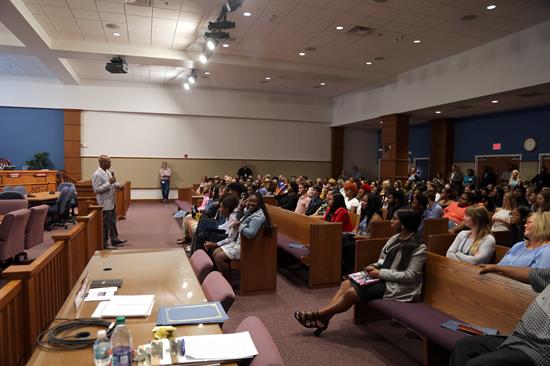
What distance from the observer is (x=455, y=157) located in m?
14.7

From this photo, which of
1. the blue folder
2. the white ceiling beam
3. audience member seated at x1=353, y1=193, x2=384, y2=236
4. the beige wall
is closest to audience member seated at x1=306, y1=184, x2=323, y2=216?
audience member seated at x1=353, y1=193, x2=384, y2=236

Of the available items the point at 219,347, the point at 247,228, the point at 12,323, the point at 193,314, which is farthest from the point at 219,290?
the point at 247,228

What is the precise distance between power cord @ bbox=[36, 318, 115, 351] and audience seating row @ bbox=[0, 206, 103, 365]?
0.87 ft

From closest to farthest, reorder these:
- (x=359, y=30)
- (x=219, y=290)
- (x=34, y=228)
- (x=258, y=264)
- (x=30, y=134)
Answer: (x=219, y=290) < (x=258, y=264) < (x=34, y=228) < (x=359, y=30) < (x=30, y=134)

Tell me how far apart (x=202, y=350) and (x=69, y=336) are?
24.8 inches

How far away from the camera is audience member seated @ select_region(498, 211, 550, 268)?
9.04ft

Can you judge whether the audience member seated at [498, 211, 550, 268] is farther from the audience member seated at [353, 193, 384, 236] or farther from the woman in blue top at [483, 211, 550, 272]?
the audience member seated at [353, 193, 384, 236]

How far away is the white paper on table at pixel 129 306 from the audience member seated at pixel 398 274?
1.84 metres

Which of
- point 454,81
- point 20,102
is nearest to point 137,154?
point 20,102

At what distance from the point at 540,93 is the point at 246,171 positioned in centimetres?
985

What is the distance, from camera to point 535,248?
9.53 feet

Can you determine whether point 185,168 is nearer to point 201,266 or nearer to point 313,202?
point 313,202

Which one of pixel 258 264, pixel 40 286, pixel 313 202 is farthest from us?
pixel 313 202

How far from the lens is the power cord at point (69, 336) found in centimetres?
158
